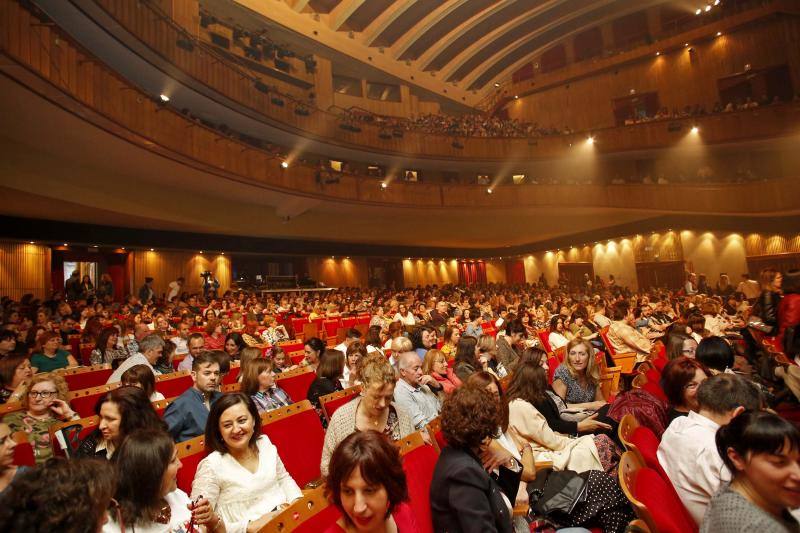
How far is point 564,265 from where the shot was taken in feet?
67.3

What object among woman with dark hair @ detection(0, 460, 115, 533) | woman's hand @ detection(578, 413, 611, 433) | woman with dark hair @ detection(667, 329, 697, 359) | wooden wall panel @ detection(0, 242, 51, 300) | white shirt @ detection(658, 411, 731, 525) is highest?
wooden wall panel @ detection(0, 242, 51, 300)

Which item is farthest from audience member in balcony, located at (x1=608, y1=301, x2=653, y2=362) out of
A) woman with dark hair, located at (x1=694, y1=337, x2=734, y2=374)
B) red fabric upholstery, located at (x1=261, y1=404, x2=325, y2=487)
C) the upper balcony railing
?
the upper balcony railing

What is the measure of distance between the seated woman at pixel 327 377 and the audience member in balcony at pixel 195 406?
76 centimetres

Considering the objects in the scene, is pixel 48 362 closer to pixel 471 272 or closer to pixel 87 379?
pixel 87 379

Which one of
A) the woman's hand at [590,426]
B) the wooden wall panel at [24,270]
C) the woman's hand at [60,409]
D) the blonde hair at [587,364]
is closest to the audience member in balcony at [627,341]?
the blonde hair at [587,364]

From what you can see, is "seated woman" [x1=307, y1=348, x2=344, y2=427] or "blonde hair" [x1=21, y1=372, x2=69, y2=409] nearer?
"blonde hair" [x1=21, y1=372, x2=69, y2=409]

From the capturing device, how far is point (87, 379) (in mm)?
4465

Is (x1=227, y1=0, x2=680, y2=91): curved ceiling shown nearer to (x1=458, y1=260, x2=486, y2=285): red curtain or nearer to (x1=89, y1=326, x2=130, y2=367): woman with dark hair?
(x1=458, y1=260, x2=486, y2=285): red curtain

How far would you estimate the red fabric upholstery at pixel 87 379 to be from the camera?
434 cm

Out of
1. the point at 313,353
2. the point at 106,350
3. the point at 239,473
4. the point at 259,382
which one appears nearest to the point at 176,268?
the point at 106,350

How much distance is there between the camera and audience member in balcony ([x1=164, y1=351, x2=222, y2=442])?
2793 millimetres

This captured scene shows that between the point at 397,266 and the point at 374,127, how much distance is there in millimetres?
6579

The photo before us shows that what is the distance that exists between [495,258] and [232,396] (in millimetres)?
21796

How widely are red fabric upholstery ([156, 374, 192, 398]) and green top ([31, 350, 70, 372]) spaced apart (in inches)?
73.5
